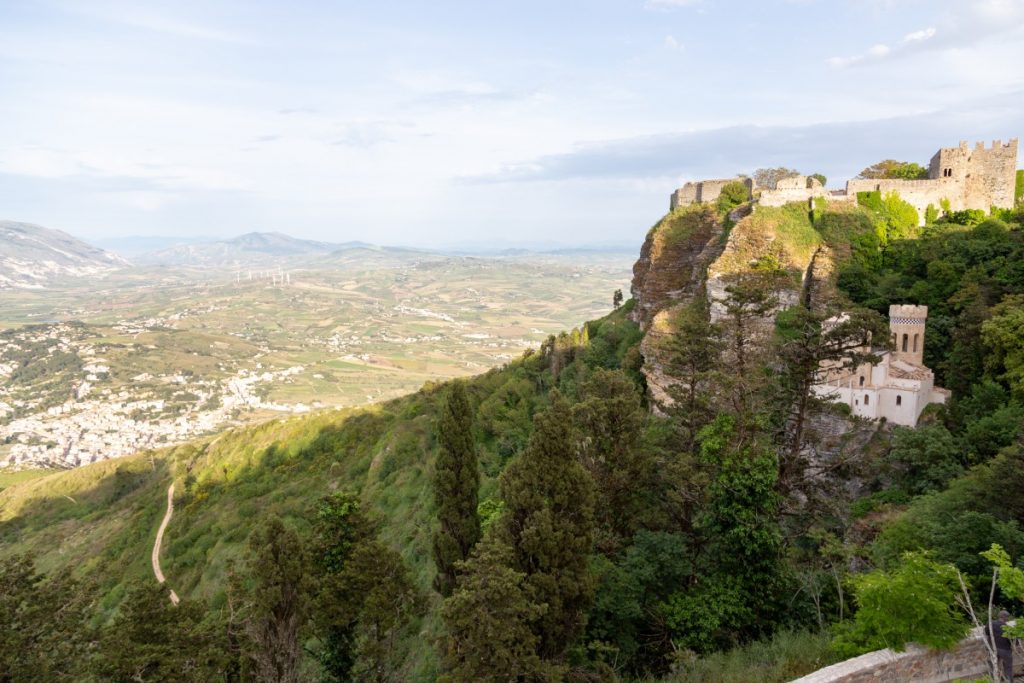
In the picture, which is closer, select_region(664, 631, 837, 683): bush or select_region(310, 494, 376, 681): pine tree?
select_region(664, 631, 837, 683): bush

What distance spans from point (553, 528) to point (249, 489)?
38.8m

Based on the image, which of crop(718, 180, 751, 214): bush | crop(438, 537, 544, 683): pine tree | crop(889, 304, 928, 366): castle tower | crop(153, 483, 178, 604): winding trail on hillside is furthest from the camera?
crop(153, 483, 178, 604): winding trail on hillside

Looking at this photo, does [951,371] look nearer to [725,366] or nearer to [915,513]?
[725,366]

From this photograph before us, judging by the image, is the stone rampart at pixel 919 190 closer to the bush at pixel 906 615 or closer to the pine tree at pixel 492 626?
the bush at pixel 906 615

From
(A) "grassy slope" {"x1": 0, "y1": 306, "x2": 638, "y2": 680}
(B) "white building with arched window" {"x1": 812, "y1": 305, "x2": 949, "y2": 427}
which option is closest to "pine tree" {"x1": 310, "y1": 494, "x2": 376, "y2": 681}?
(A) "grassy slope" {"x1": 0, "y1": 306, "x2": 638, "y2": 680}

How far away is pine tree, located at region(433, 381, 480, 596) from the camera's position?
57.0 ft

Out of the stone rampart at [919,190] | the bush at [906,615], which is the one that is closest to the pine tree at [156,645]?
the bush at [906,615]

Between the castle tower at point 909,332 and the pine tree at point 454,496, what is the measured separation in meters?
16.7

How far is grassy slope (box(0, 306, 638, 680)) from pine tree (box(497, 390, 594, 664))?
6884 mm

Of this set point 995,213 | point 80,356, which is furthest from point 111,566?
point 80,356

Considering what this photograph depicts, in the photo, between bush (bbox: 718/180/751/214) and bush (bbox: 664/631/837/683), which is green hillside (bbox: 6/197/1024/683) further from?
bush (bbox: 718/180/751/214)

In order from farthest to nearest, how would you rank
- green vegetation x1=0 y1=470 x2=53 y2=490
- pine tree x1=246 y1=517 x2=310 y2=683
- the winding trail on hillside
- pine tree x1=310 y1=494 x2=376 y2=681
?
1. green vegetation x1=0 y1=470 x2=53 y2=490
2. the winding trail on hillside
3. pine tree x1=310 y1=494 x2=376 y2=681
4. pine tree x1=246 y1=517 x2=310 y2=683

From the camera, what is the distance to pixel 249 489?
4450 centimetres

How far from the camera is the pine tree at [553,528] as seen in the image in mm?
12406
